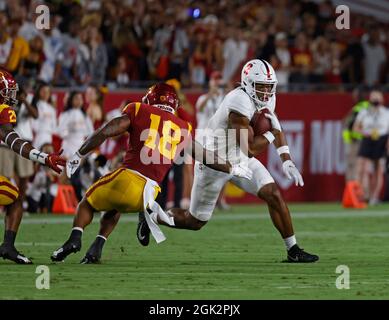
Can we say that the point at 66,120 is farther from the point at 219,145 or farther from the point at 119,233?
the point at 219,145

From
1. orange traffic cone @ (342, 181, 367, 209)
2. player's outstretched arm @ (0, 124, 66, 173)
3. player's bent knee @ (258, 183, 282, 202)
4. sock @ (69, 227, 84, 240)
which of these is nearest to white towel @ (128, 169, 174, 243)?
sock @ (69, 227, 84, 240)

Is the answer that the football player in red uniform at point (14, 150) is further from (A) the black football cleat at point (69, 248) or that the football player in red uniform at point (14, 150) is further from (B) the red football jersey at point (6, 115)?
(A) the black football cleat at point (69, 248)

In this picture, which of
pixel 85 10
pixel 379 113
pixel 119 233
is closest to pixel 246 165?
pixel 119 233

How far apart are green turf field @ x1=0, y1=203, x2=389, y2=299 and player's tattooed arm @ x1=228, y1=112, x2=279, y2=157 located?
110cm

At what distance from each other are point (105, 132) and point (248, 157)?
1.92m

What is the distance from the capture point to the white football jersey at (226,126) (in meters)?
12.4

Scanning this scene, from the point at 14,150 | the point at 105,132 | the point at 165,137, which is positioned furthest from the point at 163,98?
the point at 14,150

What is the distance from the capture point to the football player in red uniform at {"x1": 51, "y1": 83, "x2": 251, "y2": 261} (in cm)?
1118

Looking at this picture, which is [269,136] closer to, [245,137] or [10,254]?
[245,137]

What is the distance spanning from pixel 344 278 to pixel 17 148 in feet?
10.4

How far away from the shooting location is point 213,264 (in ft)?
39.1

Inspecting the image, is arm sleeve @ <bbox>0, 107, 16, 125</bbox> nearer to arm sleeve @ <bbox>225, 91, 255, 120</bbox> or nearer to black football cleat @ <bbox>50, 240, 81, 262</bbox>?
black football cleat @ <bbox>50, 240, 81, 262</bbox>

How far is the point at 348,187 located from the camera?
21547 mm

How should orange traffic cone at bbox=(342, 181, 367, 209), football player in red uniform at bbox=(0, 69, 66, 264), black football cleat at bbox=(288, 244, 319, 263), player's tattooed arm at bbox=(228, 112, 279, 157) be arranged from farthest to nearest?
orange traffic cone at bbox=(342, 181, 367, 209) → player's tattooed arm at bbox=(228, 112, 279, 157) → black football cleat at bbox=(288, 244, 319, 263) → football player in red uniform at bbox=(0, 69, 66, 264)
